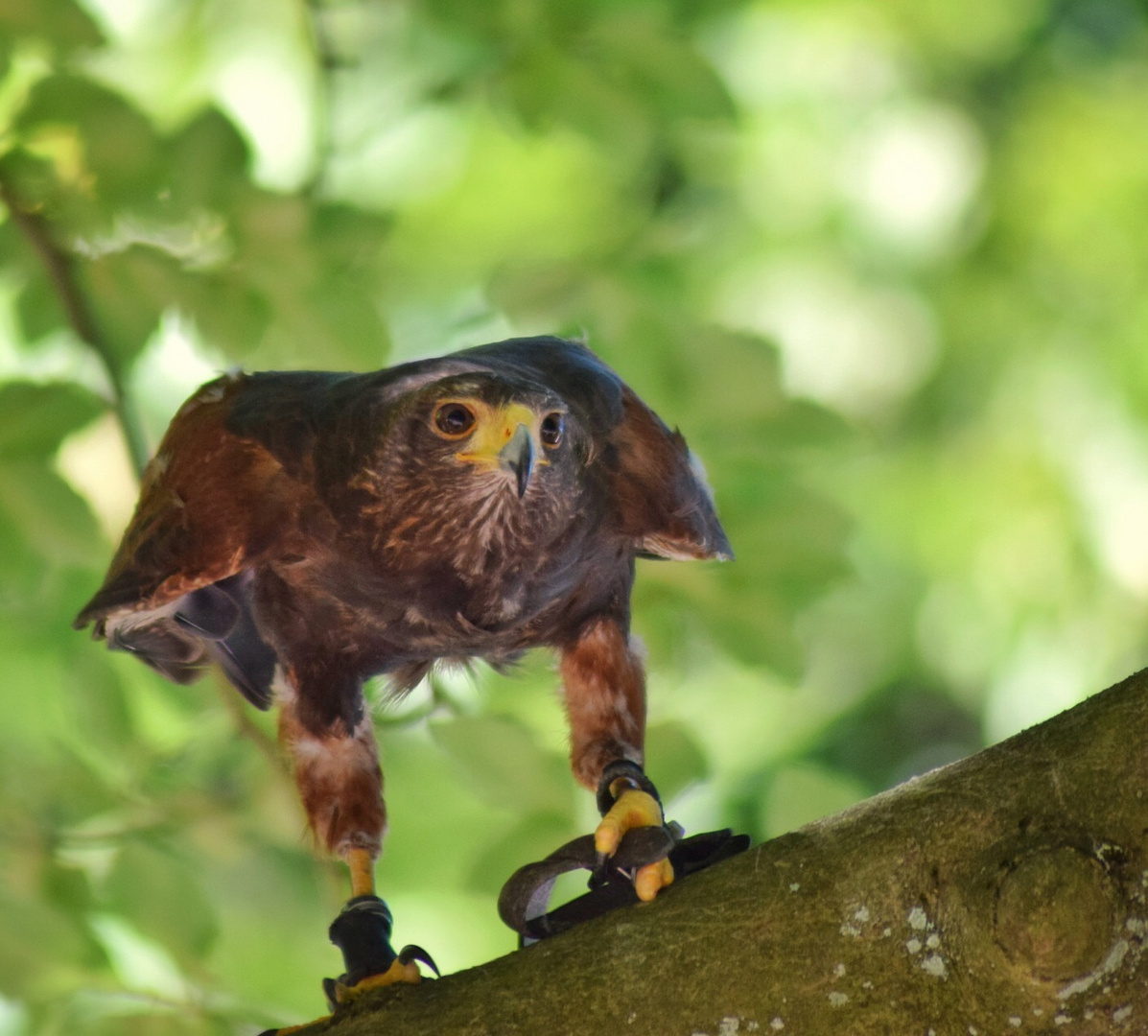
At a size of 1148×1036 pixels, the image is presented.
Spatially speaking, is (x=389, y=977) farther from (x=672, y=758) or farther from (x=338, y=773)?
(x=672, y=758)

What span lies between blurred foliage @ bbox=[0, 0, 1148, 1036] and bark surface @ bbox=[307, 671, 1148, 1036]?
107 centimetres

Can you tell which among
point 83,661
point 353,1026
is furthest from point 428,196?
point 353,1026

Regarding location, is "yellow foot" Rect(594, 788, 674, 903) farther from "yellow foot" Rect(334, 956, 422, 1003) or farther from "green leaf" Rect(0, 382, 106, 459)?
"green leaf" Rect(0, 382, 106, 459)

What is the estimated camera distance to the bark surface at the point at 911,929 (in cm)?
184

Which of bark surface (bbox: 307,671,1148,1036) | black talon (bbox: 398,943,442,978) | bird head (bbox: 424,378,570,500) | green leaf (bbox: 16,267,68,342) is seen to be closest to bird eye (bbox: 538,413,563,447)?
bird head (bbox: 424,378,570,500)

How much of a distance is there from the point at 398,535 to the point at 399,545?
19 millimetres

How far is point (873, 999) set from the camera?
76.3 inches

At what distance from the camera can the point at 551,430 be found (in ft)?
8.12

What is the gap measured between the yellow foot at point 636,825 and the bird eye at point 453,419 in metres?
0.77

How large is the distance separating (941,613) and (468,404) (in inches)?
170

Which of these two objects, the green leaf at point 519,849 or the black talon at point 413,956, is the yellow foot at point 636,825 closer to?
the black talon at point 413,956

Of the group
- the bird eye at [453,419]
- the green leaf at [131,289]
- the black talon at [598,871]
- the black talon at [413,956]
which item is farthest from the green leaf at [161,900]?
the bird eye at [453,419]

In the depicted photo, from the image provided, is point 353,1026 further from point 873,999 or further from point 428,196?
point 428,196

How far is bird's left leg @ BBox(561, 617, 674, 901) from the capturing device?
2.72 metres
